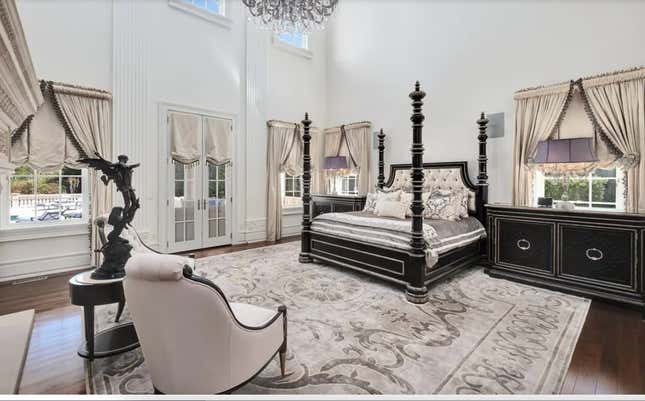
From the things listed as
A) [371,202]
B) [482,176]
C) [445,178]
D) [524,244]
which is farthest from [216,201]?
[524,244]

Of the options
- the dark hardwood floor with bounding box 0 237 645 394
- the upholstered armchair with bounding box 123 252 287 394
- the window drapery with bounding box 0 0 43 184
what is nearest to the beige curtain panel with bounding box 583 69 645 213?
the dark hardwood floor with bounding box 0 237 645 394

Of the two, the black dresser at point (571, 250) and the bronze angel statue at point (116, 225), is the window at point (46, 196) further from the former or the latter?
the black dresser at point (571, 250)

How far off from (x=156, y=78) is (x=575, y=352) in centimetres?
617

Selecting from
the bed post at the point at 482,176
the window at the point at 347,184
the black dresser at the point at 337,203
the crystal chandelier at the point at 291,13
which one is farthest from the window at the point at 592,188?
the crystal chandelier at the point at 291,13

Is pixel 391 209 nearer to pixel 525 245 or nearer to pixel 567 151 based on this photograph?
pixel 525 245

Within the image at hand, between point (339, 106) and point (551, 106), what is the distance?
4.18 metres

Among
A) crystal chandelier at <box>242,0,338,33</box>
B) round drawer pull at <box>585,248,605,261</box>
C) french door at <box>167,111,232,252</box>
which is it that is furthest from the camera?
french door at <box>167,111,232,252</box>

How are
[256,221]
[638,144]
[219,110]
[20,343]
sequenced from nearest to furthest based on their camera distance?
[20,343], [638,144], [219,110], [256,221]

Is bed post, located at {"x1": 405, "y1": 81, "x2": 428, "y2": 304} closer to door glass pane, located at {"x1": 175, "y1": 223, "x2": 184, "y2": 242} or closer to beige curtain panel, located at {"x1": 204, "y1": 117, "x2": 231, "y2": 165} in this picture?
beige curtain panel, located at {"x1": 204, "y1": 117, "x2": 231, "y2": 165}

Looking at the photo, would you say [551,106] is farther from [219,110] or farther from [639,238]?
[219,110]

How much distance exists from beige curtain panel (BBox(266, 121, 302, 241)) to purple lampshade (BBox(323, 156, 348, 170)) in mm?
761

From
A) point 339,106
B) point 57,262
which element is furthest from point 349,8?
point 57,262

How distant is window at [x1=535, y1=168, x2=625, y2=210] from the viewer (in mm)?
3881

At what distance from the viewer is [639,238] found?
309cm
